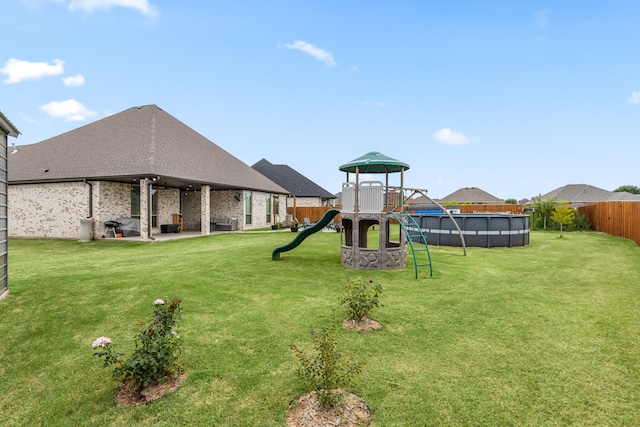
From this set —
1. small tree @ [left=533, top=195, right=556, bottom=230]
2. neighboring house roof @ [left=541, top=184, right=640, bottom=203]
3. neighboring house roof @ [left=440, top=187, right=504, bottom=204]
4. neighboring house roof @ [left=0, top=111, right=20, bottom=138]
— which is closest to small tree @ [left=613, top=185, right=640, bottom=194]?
neighboring house roof @ [left=541, top=184, right=640, bottom=203]

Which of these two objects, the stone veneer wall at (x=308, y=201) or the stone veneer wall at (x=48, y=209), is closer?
the stone veneer wall at (x=48, y=209)

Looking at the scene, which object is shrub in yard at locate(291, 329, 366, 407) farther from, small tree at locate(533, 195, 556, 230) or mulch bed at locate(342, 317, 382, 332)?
small tree at locate(533, 195, 556, 230)

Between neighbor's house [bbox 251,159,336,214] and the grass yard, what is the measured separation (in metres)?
30.9

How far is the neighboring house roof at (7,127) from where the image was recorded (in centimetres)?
650

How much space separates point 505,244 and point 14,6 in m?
23.1

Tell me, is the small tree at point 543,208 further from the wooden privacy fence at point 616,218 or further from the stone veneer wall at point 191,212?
the stone veneer wall at point 191,212

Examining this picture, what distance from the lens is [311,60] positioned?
17844mm

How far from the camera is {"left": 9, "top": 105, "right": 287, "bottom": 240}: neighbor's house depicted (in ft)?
58.7

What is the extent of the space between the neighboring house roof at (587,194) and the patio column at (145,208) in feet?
167

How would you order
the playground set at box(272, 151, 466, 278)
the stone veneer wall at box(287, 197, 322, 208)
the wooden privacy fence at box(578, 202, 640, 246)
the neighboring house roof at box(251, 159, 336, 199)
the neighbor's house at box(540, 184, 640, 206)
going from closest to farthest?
the playground set at box(272, 151, 466, 278)
the wooden privacy fence at box(578, 202, 640, 246)
the stone veneer wall at box(287, 197, 322, 208)
the neighboring house roof at box(251, 159, 336, 199)
the neighbor's house at box(540, 184, 640, 206)

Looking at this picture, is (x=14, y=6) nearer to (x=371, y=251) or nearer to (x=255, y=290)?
(x=255, y=290)

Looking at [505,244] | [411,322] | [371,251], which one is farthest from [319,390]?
[505,244]

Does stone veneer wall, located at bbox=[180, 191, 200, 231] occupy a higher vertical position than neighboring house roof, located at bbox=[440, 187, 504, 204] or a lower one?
lower

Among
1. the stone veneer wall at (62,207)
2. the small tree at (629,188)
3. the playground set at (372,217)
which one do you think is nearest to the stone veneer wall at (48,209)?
the stone veneer wall at (62,207)
